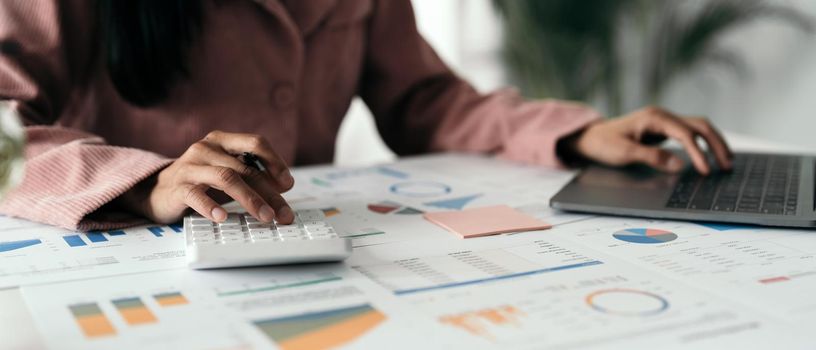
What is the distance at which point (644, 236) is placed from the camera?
0.70 meters

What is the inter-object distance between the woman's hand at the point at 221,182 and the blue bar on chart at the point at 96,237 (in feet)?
0.16

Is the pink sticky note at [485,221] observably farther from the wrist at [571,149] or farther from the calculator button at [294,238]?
the wrist at [571,149]

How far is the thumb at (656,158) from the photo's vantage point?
0.96 metres

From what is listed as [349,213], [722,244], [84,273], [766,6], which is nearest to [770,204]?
[722,244]

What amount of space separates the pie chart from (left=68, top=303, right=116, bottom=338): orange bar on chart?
42 centimetres

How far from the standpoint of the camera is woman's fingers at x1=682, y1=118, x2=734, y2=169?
3.16 ft

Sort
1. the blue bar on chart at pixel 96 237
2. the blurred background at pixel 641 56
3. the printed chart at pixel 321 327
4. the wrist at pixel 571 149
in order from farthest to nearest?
the blurred background at pixel 641 56 < the wrist at pixel 571 149 < the blue bar on chart at pixel 96 237 < the printed chart at pixel 321 327

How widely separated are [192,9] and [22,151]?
22.1 inches

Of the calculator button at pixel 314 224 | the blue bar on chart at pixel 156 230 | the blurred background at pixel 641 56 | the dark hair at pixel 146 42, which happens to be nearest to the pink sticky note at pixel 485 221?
the calculator button at pixel 314 224

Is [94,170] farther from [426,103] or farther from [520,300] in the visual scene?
[426,103]

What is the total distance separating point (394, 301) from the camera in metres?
0.54

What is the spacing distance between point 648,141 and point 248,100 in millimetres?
523

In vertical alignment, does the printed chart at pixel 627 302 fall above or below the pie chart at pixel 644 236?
below

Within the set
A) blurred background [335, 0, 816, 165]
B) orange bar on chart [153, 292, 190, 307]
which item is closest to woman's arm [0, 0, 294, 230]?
orange bar on chart [153, 292, 190, 307]
